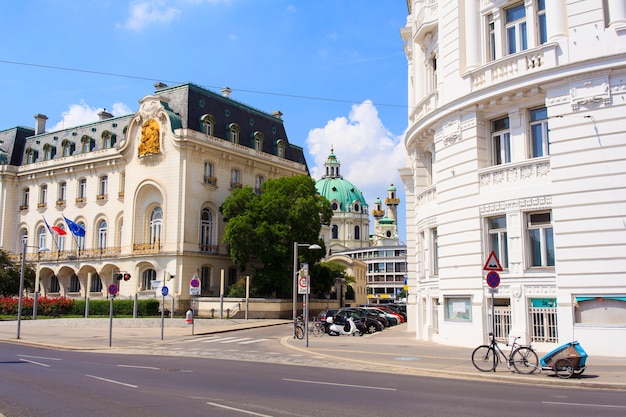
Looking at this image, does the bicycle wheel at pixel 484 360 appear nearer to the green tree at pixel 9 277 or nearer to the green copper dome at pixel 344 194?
the green tree at pixel 9 277

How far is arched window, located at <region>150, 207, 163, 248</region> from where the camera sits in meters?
59.1

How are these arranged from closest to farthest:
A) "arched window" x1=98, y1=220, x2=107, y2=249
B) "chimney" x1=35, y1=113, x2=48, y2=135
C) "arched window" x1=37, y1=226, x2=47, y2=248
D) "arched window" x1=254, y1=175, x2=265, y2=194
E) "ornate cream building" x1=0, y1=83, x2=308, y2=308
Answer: "ornate cream building" x1=0, y1=83, x2=308, y2=308 → "arched window" x1=98, y1=220, x2=107, y2=249 → "arched window" x1=254, y1=175, x2=265, y2=194 → "arched window" x1=37, y1=226, x2=47, y2=248 → "chimney" x1=35, y1=113, x2=48, y2=135

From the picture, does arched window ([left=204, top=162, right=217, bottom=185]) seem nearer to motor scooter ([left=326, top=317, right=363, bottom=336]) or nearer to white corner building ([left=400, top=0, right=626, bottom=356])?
motor scooter ([left=326, top=317, right=363, bottom=336])

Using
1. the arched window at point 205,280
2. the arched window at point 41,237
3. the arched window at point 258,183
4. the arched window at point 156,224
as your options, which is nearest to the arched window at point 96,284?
the arched window at point 156,224

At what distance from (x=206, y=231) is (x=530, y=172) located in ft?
136

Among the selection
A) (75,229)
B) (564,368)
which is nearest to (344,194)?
(75,229)

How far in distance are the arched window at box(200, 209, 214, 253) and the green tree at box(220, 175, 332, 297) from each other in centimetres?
236

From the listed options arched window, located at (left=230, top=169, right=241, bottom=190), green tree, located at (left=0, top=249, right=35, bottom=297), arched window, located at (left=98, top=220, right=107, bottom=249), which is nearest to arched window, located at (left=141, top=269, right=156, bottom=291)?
arched window, located at (left=98, top=220, right=107, bottom=249)

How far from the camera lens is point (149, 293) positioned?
57.2m

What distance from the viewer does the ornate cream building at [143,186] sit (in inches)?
2238

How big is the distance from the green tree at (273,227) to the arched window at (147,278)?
8106mm

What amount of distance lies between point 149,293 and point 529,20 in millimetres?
44117

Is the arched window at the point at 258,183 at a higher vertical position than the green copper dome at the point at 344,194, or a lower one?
lower

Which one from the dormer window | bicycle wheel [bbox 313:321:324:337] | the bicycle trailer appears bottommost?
bicycle wheel [bbox 313:321:324:337]
